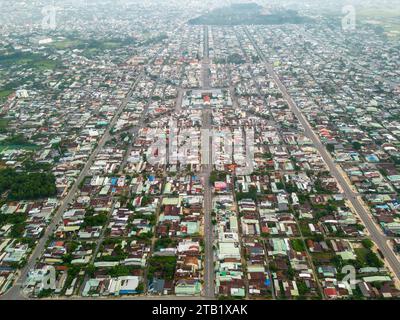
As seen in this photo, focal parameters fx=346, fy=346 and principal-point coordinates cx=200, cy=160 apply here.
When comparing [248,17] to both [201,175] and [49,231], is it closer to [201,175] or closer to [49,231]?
[201,175]

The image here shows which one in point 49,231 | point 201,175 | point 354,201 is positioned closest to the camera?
point 49,231

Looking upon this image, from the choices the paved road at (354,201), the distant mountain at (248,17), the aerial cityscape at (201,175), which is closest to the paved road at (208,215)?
the aerial cityscape at (201,175)

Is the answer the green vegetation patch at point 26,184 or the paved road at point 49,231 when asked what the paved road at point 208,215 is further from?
the green vegetation patch at point 26,184

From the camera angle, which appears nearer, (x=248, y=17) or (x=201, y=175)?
(x=201, y=175)

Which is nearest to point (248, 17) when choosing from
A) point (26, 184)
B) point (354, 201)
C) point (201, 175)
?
point (201, 175)

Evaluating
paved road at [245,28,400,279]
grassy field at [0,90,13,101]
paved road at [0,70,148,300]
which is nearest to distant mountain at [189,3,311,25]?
grassy field at [0,90,13,101]

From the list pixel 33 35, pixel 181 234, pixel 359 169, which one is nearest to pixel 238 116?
pixel 359 169

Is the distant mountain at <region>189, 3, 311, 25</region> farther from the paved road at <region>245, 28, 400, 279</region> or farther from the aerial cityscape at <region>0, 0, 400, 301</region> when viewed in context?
the paved road at <region>245, 28, 400, 279</region>
